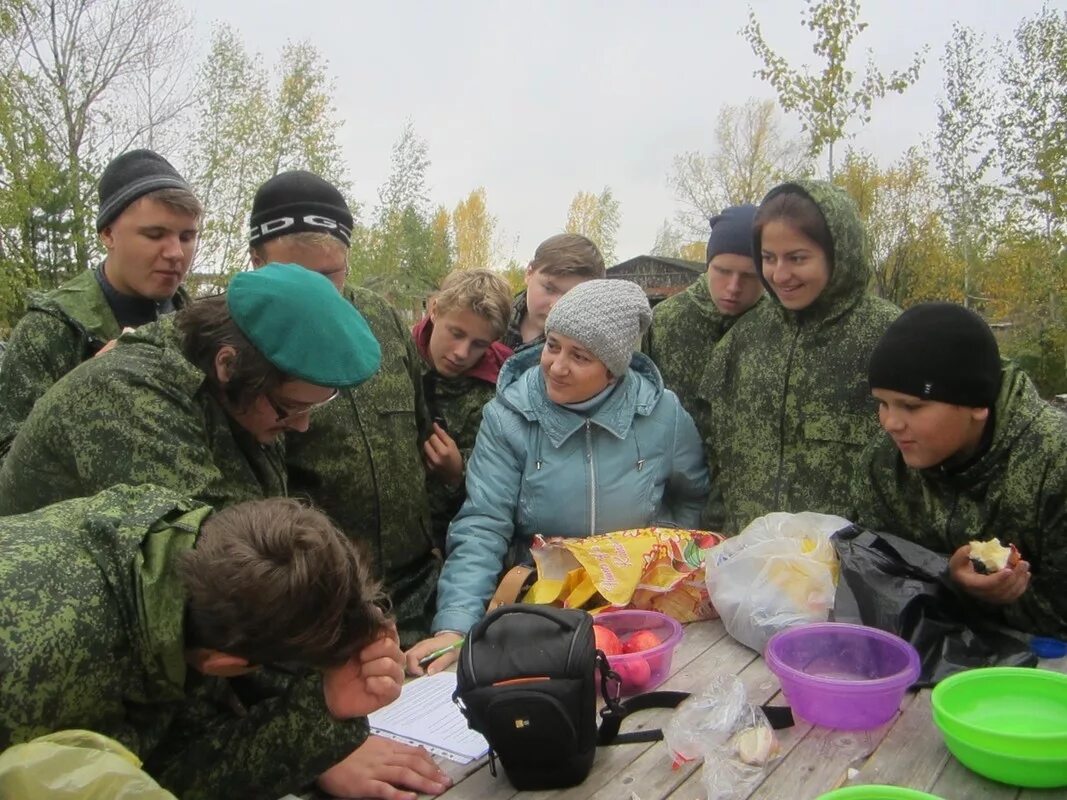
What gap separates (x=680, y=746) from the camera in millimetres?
1631

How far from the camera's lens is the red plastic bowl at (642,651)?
1.88 meters

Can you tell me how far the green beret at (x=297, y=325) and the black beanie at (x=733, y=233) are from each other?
1849 mm

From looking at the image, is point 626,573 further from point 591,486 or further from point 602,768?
point 602,768

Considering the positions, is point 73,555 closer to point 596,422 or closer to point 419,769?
point 419,769

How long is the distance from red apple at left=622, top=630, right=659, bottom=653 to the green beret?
2.90 feet

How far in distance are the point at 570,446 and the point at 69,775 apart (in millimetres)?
1752

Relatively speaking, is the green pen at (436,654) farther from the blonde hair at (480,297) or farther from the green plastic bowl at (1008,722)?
the blonde hair at (480,297)

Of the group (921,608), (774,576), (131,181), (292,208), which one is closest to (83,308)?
(131,181)

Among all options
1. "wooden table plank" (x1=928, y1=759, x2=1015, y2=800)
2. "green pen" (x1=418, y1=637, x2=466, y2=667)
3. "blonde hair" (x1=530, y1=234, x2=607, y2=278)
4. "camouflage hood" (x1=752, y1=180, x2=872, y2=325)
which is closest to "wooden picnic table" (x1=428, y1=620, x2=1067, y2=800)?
"wooden table plank" (x1=928, y1=759, x2=1015, y2=800)

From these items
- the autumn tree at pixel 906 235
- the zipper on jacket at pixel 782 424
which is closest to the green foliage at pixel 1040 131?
the autumn tree at pixel 906 235

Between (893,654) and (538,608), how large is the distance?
0.82m

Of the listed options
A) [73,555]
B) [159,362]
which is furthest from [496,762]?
[159,362]

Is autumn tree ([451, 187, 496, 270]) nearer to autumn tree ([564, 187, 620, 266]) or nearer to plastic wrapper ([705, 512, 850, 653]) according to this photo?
autumn tree ([564, 187, 620, 266])

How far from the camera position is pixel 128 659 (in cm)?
131
